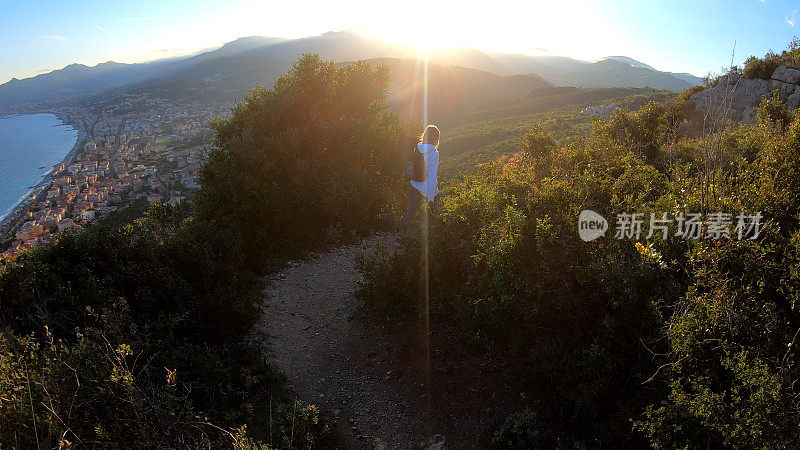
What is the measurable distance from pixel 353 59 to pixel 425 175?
93813 millimetres

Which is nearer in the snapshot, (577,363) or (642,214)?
(577,363)

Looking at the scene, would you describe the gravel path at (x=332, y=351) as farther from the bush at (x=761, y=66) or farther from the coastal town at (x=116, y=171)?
the bush at (x=761, y=66)

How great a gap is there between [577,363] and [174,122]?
234 ft

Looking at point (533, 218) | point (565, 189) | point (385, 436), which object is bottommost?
point (385, 436)

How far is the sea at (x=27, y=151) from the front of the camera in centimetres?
3531

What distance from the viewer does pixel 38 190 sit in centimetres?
3247

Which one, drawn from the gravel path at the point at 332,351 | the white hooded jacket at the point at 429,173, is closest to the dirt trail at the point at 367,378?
the gravel path at the point at 332,351

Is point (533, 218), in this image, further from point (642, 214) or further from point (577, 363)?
point (577, 363)

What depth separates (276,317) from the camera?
5996mm

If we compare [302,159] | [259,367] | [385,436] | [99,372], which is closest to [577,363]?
[385,436]

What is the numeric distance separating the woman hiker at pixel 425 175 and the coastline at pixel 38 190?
83.5 ft

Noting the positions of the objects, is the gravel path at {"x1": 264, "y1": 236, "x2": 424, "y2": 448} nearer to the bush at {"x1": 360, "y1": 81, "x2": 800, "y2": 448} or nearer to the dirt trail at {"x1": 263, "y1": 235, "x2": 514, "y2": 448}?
the dirt trail at {"x1": 263, "y1": 235, "x2": 514, "y2": 448}

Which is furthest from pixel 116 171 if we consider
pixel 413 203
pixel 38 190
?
pixel 413 203

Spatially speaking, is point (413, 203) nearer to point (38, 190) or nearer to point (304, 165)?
point (304, 165)
